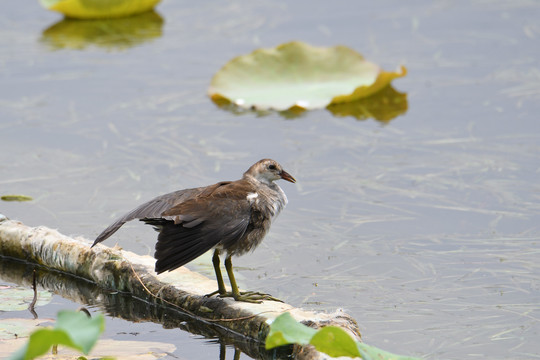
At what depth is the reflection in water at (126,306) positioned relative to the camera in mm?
3848

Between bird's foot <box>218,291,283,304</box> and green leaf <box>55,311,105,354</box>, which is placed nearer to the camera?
green leaf <box>55,311,105,354</box>

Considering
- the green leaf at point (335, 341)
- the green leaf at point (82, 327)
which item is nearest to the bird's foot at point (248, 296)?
the green leaf at point (335, 341)

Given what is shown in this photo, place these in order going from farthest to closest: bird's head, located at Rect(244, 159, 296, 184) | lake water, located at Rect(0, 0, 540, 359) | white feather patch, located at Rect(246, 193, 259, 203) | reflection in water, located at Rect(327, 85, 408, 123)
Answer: reflection in water, located at Rect(327, 85, 408, 123) → bird's head, located at Rect(244, 159, 296, 184) → lake water, located at Rect(0, 0, 540, 359) → white feather patch, located at Rect(246, 193, 259, 203)

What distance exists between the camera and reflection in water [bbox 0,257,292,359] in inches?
151

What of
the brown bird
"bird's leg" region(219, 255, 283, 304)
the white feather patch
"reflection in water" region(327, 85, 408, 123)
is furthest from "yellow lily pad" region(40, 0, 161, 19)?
"bird's leg" region(219, 255, 283, 304)

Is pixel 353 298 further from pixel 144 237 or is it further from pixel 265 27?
pixel 265 27

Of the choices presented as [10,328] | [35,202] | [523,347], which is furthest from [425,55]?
[10,328]

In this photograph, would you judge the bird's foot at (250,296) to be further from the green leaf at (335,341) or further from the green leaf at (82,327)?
the green leaf at (82,327)

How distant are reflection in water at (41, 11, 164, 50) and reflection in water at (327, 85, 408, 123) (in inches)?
95.5

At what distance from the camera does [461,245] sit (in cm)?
487

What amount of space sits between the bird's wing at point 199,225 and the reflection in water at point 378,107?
296 cm

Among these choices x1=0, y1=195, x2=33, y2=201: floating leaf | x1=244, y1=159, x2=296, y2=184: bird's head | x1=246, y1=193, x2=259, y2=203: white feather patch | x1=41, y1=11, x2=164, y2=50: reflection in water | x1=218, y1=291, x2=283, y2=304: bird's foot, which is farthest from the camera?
x1=41, y1=11, x2=164, y2=50: reflection in water

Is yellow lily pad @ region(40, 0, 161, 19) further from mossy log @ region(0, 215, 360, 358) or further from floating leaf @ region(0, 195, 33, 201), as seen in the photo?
mossy log @ region(0, 215, 360, 358)

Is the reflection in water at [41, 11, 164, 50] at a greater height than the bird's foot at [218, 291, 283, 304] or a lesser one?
lesser
